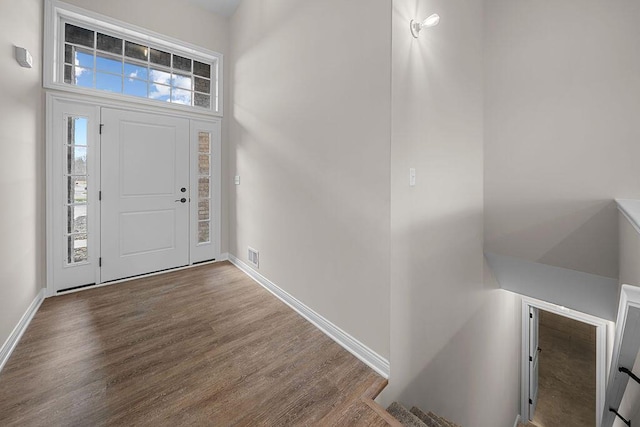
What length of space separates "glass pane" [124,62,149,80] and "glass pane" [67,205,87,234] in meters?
1.64

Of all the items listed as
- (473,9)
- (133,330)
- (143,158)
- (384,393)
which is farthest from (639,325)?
(143,158)

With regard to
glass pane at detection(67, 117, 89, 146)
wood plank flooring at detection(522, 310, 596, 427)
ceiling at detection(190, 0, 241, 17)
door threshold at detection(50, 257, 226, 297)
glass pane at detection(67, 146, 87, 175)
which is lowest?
wood plank flooring at detection(522, 310, 596, 427)

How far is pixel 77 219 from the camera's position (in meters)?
2.87

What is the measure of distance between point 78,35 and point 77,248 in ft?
7.57

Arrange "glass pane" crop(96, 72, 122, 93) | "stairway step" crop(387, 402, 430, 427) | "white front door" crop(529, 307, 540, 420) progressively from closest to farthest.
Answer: "stairway step" crop(387, 402, 430, 427), "glass pane" crop(96, 72, 122, 93), "white front door" crop(529, 307, 540, 420)

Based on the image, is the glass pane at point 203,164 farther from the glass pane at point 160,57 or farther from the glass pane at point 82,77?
the glass pane at point 82,77

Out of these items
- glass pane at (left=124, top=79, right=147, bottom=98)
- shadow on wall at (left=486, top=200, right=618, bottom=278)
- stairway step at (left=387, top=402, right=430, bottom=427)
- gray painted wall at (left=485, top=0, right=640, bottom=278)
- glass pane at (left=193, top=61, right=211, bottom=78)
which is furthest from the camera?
glass pane at (left=193, top=61, right=211, bottom=78)

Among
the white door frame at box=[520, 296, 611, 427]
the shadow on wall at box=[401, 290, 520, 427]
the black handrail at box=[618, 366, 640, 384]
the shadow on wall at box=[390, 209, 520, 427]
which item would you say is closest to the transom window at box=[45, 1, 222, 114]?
the shadow on wall at box=[390, 209, 520, 427]

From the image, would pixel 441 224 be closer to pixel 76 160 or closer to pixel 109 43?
pixel 76 160

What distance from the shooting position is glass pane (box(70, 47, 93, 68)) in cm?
283

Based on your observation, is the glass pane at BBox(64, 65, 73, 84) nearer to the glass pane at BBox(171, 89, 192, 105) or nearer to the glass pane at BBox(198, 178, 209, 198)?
the glass pane at BBox(171, 89, 192, 105)

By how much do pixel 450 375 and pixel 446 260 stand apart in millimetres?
1143

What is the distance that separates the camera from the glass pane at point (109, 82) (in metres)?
2.95

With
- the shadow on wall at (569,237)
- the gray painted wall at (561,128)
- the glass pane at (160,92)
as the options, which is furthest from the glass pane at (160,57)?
the shadow on wall at (569,237)
